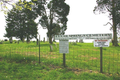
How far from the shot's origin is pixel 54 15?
73.8 feet

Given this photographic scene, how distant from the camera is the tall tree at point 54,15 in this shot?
70.3 feet

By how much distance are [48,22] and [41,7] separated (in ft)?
12.0

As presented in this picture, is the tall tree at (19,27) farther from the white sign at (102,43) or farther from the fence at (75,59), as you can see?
the white sign at (102,43)

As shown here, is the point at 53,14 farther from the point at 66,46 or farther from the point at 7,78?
the point at 7,78

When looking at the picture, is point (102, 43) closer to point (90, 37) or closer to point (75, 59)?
point (90, 37)

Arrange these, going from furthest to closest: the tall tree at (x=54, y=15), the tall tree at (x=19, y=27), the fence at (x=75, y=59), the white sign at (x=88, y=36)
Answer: the tall tree at (x=19, y=27), the tall tree at (x=54, y=15), the fence at (x=75, y=59), the white sign at (x=88, y=36)

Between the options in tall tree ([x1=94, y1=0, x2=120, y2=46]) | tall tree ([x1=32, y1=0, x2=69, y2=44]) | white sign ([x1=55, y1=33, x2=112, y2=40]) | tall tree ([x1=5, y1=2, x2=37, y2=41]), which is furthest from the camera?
tall tree ([x1=5, y1=2, x2=37, y2=41])

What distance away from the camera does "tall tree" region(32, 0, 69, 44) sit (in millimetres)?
21438

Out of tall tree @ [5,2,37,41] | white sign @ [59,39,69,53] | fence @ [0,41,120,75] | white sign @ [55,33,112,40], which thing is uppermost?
tall tree @ [5,2,37,41]

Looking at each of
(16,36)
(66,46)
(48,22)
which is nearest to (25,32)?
(16,36)

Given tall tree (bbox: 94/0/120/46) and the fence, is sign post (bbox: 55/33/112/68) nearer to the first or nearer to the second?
the fence

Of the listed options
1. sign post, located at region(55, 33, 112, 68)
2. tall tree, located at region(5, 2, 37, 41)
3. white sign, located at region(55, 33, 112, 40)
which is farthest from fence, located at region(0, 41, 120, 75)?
tall tree, located at region(5, 2, 37, 41)

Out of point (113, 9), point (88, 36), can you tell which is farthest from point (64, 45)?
point (113, 9)

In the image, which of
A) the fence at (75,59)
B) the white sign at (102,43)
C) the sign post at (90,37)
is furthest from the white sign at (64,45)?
the white sign at (102,43)
